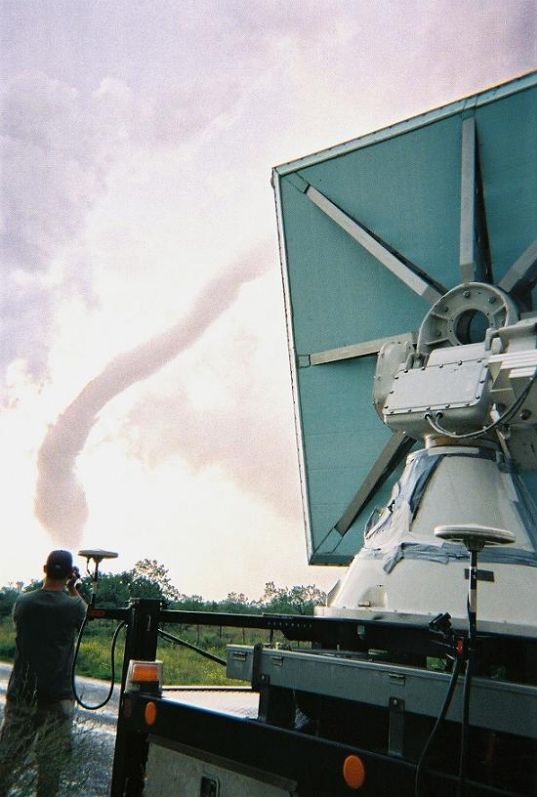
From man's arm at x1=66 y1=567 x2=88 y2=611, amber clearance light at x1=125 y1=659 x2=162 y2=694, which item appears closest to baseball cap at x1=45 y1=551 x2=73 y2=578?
man's arm at x1=66 y1=567 x2=88 y2=611

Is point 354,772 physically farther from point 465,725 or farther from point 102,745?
point 102,745

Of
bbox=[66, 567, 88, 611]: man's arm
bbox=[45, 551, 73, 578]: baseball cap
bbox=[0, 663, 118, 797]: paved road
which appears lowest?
bbox=[0, 663, 118, 797]: paved road

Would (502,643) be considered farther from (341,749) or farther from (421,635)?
(341,749)

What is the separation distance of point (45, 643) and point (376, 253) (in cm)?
429

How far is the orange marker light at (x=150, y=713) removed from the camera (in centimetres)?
310

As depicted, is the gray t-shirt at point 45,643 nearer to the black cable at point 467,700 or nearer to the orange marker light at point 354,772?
the orange marker light at point 354,772

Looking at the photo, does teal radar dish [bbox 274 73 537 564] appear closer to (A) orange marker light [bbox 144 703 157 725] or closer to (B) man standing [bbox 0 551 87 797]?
(B) man standing [bbox 0 551 87 797]

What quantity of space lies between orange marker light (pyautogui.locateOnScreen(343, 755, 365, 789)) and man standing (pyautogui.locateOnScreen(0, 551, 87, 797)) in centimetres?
189

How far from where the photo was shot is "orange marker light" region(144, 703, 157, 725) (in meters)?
3.10

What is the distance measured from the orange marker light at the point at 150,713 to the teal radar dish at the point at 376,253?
3528 millimetres

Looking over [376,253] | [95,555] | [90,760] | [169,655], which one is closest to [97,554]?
[95,555]

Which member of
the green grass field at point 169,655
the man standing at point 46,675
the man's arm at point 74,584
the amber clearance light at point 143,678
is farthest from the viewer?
the green grass field at point 169,655

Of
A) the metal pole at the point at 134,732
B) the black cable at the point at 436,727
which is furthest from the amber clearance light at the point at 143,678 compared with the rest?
the black cable at the point at 436,727

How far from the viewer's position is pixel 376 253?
651cm
